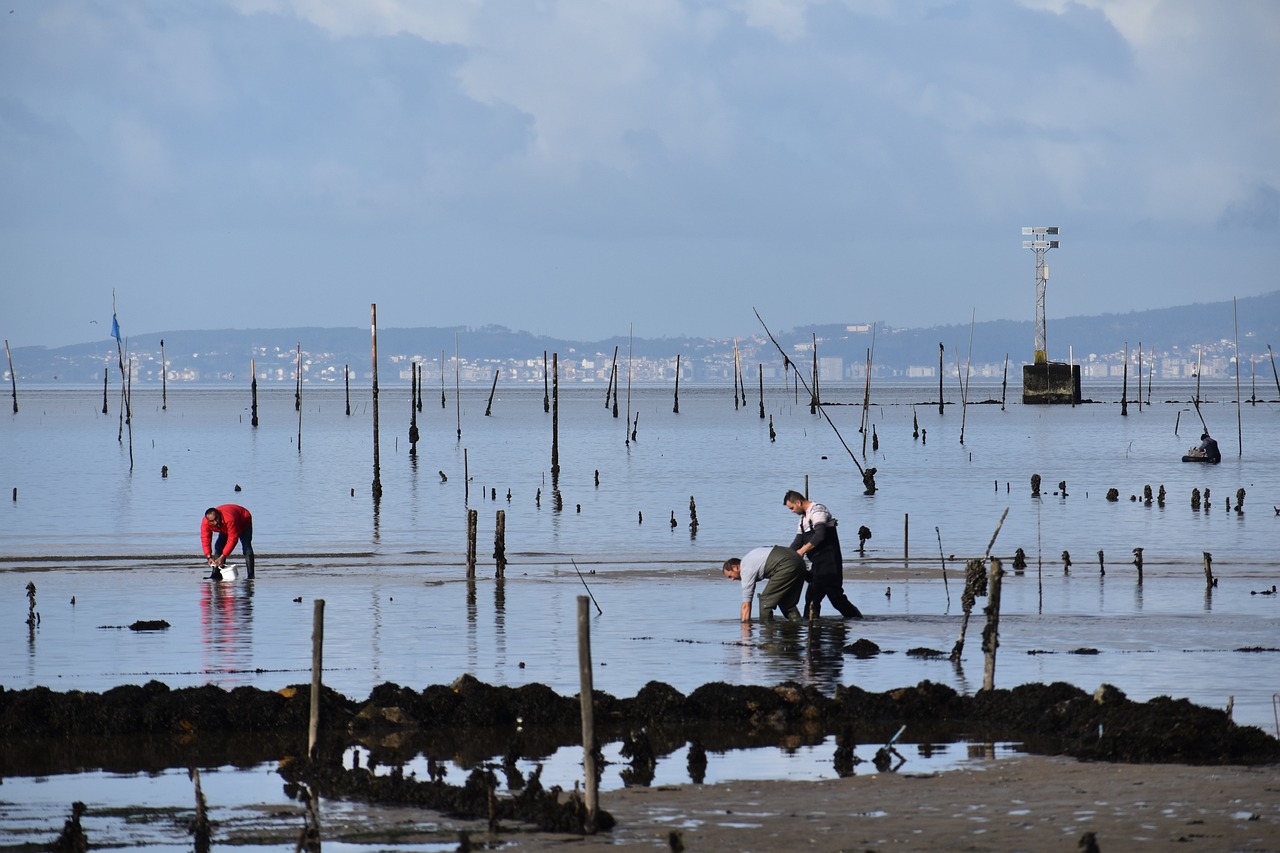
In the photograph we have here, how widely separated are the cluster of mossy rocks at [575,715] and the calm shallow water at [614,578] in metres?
0.85

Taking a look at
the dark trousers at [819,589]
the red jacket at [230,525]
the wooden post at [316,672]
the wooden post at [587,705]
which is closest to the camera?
the wooden post at [587,705]

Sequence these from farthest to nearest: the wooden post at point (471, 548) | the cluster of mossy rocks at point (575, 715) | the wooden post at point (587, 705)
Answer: the wooden post at point (471, 548), the cluster of mossy rocks at point (575, 715), the wooden post at point (587, 705)

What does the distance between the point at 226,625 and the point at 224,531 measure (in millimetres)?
4550

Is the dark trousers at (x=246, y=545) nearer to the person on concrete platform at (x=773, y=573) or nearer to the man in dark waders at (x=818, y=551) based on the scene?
→ the person on concrete platform at (x=773, y=573)

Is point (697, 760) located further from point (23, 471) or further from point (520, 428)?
point (520, 428)

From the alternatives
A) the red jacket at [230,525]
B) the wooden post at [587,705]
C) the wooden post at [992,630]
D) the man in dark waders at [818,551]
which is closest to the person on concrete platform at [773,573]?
the man in dark waders at [818,551]

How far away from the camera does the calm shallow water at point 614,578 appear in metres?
18.0

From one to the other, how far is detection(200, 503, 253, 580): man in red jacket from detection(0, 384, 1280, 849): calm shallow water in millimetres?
461

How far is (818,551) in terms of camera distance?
2075cm

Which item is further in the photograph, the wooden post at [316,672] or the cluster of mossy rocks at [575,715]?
the cluster of mossy rocks at [575,715]

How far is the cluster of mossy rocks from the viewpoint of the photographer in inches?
551

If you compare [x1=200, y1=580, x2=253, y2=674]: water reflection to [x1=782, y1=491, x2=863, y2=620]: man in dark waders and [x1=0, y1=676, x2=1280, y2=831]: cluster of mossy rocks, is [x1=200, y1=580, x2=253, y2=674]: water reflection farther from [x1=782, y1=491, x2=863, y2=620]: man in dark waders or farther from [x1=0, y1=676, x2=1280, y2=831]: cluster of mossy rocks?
[x1=782, y1=491, x2=863, y2=620]: man in dark waders

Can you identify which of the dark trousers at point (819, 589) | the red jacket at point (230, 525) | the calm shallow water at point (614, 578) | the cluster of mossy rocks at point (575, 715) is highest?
the red jacket at point (230, 525)

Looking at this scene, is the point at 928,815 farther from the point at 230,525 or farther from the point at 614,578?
the point at 230,525
